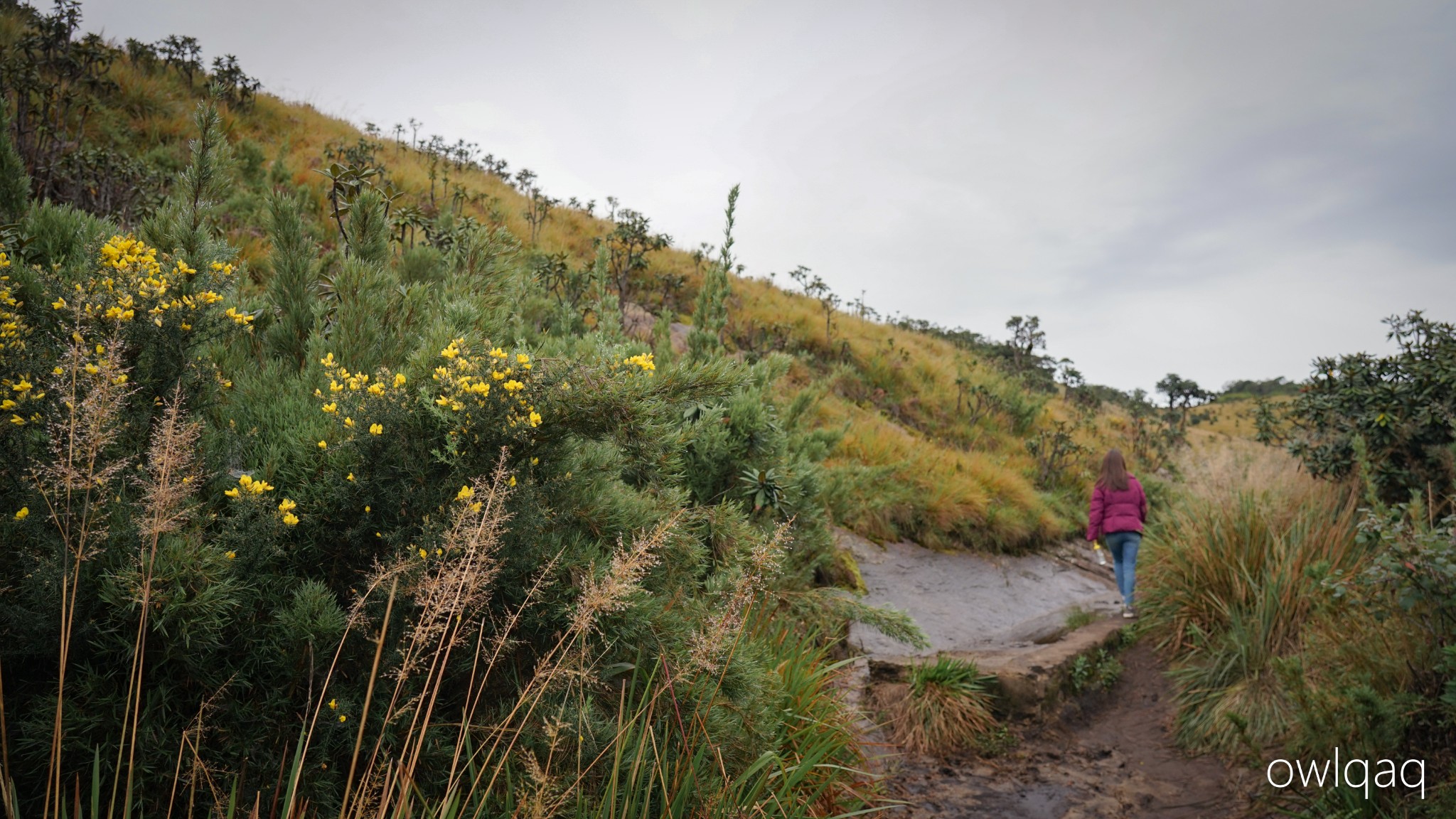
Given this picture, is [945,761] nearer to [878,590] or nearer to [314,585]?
[878,590]

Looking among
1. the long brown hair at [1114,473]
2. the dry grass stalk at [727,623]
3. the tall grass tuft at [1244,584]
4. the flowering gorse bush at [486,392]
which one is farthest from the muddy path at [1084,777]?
the flowering gorse bush at [486,392]

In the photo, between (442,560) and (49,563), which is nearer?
(49,563)

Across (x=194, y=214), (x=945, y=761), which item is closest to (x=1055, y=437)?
(x=945, y=761)

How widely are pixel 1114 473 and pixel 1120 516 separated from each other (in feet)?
1.59

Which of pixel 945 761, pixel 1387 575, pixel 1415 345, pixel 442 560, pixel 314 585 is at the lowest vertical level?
pixel 945 761

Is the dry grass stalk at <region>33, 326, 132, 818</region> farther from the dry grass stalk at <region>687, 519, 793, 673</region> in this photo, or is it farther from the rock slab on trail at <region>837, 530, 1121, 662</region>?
the rock slab on trail at <region>837, 530, 1121, 662</region>

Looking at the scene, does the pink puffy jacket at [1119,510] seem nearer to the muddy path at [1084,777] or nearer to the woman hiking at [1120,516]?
the woman hiking at [1120,516]

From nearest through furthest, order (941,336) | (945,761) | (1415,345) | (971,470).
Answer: (945,761) < (1415,345) < (971,470) < (941,336)

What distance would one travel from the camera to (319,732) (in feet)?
5.68

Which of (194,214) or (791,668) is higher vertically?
(194,214)

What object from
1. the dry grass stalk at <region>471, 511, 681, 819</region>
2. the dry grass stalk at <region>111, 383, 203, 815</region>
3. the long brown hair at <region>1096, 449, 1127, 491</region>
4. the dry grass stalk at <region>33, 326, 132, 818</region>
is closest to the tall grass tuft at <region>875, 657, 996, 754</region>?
the long brown hair at <region>1096, 449, 1127, 491</region>

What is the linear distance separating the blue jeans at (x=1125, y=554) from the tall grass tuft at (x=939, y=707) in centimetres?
304

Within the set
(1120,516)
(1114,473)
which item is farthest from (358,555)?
(1114,473)

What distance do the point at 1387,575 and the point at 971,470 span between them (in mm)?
7003
